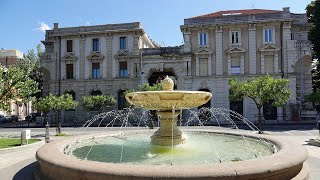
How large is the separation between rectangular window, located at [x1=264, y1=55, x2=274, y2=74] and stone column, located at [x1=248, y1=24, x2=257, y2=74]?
1.20m

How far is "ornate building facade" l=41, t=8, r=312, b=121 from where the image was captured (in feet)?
119

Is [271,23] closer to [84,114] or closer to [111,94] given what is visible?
[111,94]

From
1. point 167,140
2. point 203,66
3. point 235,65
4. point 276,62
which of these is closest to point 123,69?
point 203,66

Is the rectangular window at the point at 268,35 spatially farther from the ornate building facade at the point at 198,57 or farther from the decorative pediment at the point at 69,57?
the decorative pediment at the point at 69,57

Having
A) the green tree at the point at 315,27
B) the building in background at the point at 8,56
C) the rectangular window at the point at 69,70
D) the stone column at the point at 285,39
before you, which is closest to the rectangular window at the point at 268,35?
the stone column at the point at 285,39

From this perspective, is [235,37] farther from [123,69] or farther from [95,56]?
[95,56]

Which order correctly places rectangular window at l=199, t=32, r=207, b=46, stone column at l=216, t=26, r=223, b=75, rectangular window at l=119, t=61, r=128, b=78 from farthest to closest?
rectangular window at l=119, t=61, r=128, b=78
rectangular window at l=199, t=32, r=207, b=46
stone column at l=216, t=26, r=223, b=75

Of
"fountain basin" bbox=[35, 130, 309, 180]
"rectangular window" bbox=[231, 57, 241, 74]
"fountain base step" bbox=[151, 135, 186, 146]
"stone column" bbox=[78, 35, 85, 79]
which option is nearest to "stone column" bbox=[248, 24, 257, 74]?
"rectangular window" bbox=[231, 57, 241, 74]

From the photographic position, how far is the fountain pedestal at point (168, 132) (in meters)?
9.77

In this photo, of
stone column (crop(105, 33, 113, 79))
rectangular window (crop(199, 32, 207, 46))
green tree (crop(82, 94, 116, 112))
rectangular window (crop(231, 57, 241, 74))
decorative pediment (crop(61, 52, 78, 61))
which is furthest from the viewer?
decorative pediment (crop(61, 52, 78, 61))

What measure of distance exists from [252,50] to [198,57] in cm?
605

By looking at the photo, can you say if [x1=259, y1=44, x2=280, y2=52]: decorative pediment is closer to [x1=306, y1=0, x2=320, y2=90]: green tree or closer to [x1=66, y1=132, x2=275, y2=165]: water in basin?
[x1=306, y1=0, x2=320, y2=90]: green tree

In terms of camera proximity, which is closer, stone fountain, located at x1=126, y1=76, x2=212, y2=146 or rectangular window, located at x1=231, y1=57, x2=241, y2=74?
stone fountain, located at x1=126, y1=76, x2=212, y2=146

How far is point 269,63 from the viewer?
36500 mm
